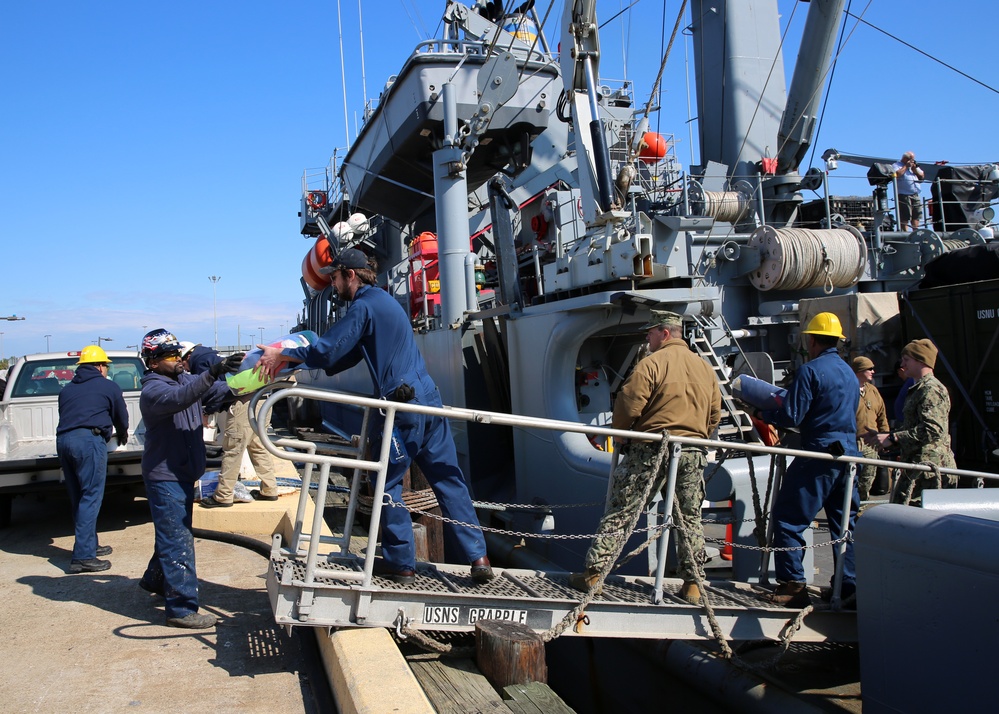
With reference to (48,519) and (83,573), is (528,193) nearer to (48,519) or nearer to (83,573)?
(48,519)

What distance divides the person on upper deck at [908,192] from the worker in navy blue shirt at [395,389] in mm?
9587

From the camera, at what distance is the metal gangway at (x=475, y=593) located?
11.6ft

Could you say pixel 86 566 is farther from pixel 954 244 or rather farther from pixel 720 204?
pixel 954 244

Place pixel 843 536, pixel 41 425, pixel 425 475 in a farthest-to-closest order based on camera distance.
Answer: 1. pixel 41 425
2. pixel 843 536
3. pixel 425 475

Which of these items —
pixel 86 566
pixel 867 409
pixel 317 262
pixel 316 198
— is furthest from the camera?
pixel 316 198

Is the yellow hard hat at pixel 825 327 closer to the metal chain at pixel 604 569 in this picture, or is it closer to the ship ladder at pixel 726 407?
the metal chain at pixel 604 569

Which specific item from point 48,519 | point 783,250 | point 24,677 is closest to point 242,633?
point 24,677

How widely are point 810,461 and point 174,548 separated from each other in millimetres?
3679

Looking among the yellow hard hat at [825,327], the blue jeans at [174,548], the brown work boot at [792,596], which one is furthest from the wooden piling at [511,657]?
the yellow hard hat at [825,327]

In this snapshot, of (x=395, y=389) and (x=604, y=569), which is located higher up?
(x=395, y=389)

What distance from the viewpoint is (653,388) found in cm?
410

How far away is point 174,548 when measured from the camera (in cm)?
427

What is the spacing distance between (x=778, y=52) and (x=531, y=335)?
685 cm

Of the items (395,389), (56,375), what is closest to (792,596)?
(395,389)
